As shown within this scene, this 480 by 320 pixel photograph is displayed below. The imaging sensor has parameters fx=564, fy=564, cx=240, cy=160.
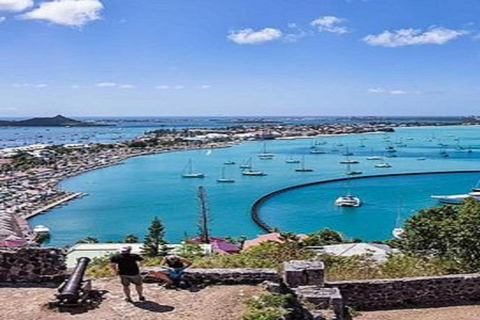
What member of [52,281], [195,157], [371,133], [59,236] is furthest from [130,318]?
[371,133]

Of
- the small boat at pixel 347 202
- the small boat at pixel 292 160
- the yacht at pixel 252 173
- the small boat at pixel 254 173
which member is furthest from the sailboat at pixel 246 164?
the small boat at pixel 347 202

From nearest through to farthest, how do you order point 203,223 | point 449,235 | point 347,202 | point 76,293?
point 76,293
point 449,235
point 203,223
point 347,202

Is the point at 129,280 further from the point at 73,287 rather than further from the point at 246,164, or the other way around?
the point at 246,164

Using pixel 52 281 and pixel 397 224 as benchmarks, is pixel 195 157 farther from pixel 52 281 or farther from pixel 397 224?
pixel 52 281

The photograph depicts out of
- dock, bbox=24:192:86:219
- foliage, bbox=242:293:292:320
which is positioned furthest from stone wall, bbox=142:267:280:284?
dock, bbox=24:192:86:219

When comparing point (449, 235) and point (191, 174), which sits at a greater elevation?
point (449, 235)

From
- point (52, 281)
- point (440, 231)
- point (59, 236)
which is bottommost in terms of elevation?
point (59, 236)

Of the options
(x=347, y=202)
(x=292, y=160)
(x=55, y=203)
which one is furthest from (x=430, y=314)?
(x=292, y=160)
